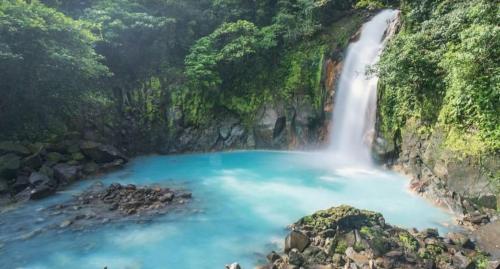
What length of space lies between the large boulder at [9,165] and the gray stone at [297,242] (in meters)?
10.5

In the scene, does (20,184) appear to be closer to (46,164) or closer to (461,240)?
(46,164)

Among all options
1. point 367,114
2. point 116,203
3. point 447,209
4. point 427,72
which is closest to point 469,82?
point 427,72

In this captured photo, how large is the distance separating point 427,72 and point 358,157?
21.1ft

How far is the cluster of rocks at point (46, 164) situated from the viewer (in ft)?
40.9

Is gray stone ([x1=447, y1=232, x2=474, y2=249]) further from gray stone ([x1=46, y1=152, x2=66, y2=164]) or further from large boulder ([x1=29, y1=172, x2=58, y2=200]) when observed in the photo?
gray stone ([x1=46, y1=152, x2=66, y2=164])

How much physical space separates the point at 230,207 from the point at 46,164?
7.81 m

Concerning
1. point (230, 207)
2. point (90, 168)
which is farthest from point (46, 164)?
point (230, 207)

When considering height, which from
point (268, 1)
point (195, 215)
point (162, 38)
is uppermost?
point (268, 1)

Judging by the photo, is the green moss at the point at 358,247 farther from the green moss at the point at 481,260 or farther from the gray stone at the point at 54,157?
the gray stone at the point at 54,157

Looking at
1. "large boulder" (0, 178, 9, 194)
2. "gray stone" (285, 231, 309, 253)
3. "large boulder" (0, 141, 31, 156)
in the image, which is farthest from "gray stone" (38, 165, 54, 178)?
"gray stone" (285, 231, 309, 253)

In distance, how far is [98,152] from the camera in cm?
1616

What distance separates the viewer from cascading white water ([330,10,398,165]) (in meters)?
16.9

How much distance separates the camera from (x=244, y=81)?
841 inches

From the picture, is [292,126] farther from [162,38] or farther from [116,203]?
[116,203]
